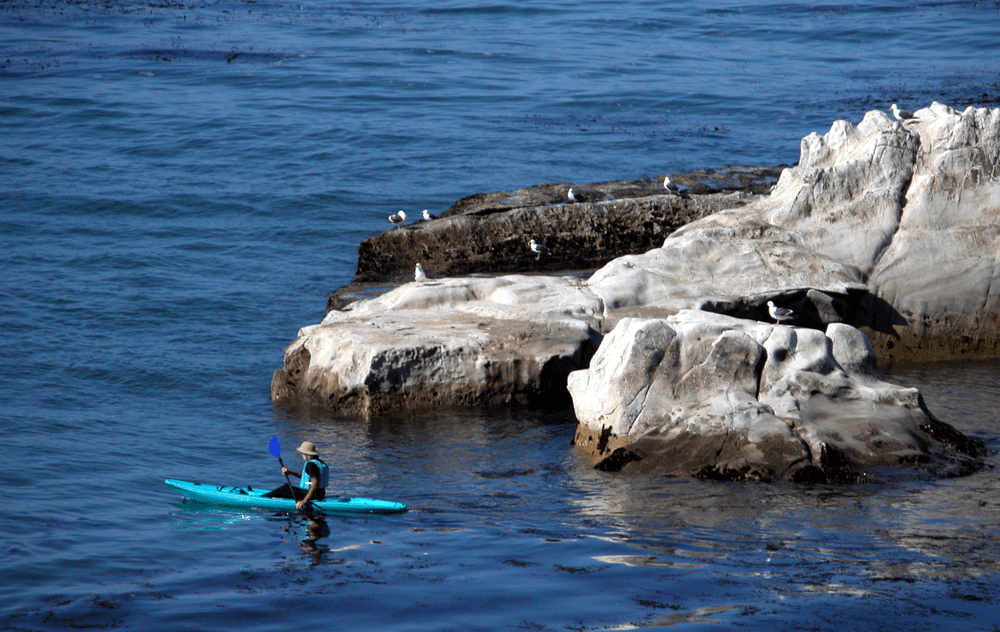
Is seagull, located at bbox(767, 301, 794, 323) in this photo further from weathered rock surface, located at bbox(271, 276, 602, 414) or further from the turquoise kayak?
the turquoise kayak

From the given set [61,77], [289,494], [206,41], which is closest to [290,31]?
[206,41]

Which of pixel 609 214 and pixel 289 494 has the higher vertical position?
pixel 609 214

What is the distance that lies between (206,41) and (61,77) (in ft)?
27.0

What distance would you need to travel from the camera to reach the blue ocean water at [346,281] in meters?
10.0

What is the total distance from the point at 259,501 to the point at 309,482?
2.36 ft

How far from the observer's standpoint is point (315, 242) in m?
28.5

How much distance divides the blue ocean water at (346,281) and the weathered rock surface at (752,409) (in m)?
0.42

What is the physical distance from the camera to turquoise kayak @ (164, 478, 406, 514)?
39.7 feet

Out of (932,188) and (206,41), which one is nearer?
(932,188)

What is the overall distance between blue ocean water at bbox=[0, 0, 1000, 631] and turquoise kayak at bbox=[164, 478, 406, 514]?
0.60 ft

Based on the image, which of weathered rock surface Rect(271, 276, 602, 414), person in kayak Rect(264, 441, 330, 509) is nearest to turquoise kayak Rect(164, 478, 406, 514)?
person in kayak Rect(264, 441, 330, 509)

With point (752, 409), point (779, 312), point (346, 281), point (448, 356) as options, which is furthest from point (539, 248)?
point (752, 409)

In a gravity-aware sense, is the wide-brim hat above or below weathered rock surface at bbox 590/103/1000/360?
below

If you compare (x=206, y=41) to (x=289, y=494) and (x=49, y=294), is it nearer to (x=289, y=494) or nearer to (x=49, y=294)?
(x=49, y=294)
